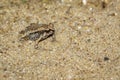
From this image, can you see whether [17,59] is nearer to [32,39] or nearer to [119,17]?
[32,39]

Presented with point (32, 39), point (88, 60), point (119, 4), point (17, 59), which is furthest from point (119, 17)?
point (17, 59)

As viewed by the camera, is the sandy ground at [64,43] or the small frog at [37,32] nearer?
the sandy ground at [64,43]

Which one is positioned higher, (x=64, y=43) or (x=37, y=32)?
(x=37, y=32)

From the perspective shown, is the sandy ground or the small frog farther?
the small frog
